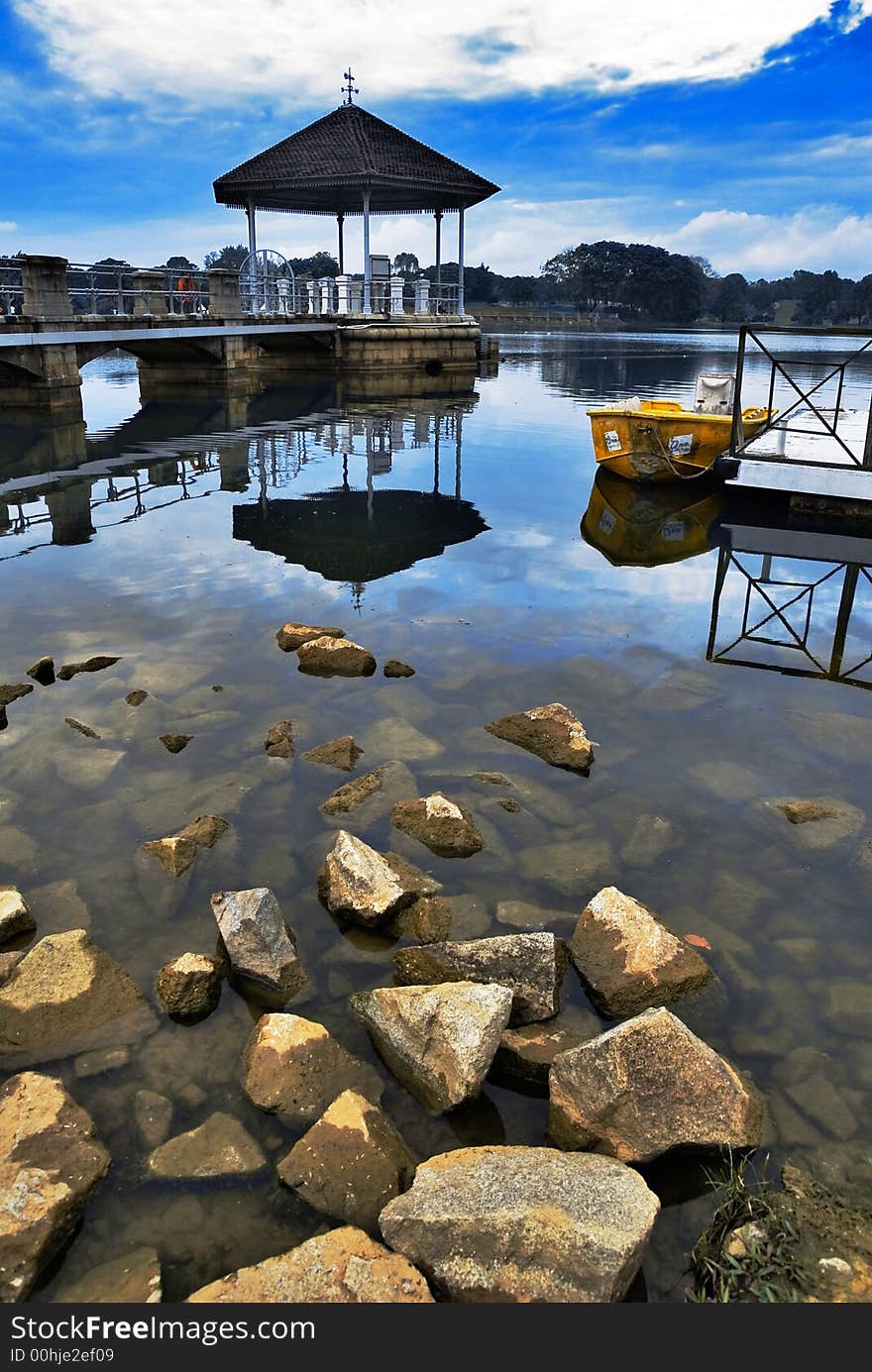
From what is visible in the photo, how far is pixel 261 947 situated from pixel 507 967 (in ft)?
3.11

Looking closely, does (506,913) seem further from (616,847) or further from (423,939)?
(616,847)

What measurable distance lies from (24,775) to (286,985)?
2.32m

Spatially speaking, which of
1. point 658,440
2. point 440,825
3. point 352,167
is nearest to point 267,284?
point 352,167

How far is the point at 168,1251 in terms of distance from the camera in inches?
102

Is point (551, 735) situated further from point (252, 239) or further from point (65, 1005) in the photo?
point (252, 239)

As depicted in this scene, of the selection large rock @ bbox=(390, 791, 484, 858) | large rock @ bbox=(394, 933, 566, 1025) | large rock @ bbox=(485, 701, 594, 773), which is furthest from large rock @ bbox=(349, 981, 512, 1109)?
large rock @ bbox=(485, 701, 594, 773)

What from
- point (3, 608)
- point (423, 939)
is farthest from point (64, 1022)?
point (3, 608)

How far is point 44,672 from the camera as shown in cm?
631

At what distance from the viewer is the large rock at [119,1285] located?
2432 millimetres

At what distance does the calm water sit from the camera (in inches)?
120

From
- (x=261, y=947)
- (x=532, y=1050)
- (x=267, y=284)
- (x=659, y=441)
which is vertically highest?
(x=267, y=284)

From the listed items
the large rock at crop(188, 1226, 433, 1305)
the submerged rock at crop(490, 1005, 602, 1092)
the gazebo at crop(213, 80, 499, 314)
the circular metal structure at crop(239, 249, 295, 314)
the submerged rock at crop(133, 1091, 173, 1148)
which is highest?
the gazebo at crop(213, 80, 499, 314)

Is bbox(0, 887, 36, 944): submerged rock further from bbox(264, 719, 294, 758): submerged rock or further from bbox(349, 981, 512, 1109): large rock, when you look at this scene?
bbox(264, 719, 294, 758): submerged rock

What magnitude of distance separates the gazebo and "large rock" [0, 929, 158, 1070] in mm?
30053
